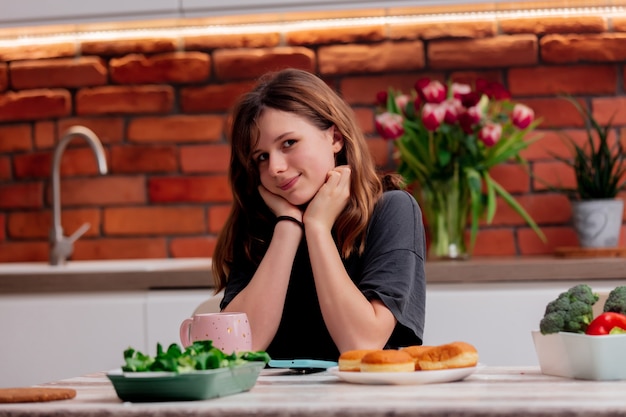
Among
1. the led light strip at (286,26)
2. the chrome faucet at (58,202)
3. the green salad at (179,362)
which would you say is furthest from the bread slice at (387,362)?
the chrome faucet at (58,202)

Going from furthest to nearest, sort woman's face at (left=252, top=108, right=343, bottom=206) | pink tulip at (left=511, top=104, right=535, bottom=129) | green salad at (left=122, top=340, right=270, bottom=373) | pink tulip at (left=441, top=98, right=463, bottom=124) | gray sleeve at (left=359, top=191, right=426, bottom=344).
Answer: pink tulip at (left=511, top=104, right=535, bottom=129) → pink tulip at (left=441, top=98, right=463, bottom=124) → woman's face at (left=252, top=108, right=343, bottom=206) → gray sleeve at (left=359, top=191, right=426, bottom=344) → green salad at (left=122, top=340, right=270, bottom=373)

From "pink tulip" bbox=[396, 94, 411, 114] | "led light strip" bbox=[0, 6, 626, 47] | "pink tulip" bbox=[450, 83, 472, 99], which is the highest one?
"led light strip" bbox=[0, 6, 626, 47]

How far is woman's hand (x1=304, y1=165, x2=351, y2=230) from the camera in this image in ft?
5.87

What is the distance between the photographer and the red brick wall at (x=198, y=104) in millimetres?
2918

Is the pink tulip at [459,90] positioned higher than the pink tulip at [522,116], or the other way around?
the pink tulip at [459,90]

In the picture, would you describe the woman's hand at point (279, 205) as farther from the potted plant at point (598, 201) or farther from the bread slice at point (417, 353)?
the potted plant at point (598, 201)

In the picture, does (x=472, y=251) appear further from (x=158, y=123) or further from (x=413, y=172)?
(x=158, y=123)

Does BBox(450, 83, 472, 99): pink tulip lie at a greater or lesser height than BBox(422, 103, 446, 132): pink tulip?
greater

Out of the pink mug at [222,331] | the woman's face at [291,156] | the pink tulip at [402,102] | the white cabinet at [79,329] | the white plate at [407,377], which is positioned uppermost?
the pink tulip at [402,102]

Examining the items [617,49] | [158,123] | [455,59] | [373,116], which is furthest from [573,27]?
[158,123]

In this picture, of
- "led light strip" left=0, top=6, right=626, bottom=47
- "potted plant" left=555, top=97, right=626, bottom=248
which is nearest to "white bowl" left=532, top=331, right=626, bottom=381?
"potted plant" left=555, top=97, right=626, bottom=248

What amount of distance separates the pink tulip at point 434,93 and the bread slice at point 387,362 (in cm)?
153

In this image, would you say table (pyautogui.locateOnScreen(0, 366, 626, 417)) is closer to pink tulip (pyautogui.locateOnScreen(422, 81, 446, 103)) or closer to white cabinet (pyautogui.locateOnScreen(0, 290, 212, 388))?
white cabinet (pyautogui.locateOnScreen(0, 290, 212, 388))

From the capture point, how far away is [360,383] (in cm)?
120
